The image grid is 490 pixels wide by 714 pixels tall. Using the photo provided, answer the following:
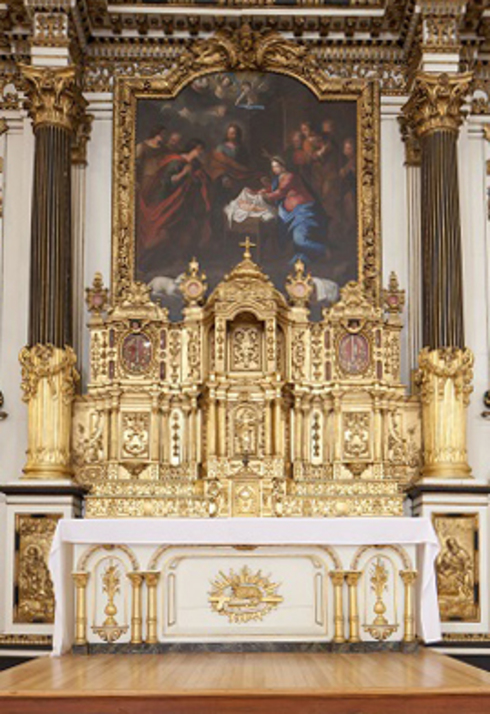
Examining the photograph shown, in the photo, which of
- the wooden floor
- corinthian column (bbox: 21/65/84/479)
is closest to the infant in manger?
corinthian column (bbox: 21/65/84/479)

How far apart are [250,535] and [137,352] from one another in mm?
3197

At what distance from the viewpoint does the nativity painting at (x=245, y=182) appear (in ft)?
49.8

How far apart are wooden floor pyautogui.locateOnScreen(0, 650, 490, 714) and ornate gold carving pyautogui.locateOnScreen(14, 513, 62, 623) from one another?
269cm

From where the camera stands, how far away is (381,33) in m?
15.5

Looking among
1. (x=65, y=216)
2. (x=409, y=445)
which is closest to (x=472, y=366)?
(x=409, y=445)

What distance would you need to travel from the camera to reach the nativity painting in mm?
15180

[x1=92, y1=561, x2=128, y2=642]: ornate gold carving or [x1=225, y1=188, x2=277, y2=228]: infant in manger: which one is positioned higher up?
[x1=225, y1=188, x2=277, y2=228]: infant in manger

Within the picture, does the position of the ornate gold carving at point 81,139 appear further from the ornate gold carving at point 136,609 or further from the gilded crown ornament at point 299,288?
the ornate gold carving at point 136,609

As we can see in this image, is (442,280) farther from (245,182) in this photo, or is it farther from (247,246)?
(245,182)

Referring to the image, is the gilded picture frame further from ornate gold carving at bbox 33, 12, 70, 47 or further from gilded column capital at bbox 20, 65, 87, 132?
ornate gold carving at bbox 33, 12, 70, 47

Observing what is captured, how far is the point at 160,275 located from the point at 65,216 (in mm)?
1383

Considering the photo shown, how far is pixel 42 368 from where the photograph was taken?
45.7 feet

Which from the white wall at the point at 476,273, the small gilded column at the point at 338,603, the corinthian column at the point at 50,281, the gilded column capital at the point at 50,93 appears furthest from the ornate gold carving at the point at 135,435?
the white wall at the point at 476,273

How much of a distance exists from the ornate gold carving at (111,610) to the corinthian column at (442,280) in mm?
3715
